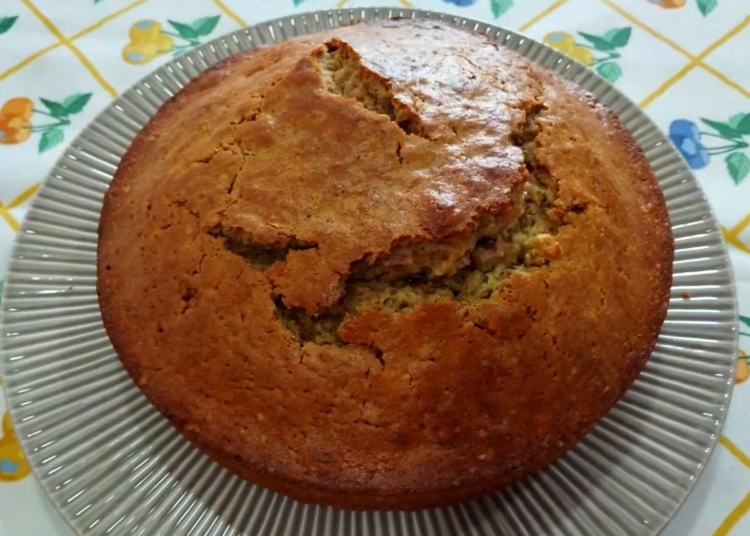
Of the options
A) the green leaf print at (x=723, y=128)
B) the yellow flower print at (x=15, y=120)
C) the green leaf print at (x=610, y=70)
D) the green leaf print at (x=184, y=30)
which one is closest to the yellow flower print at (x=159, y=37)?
the green leaf print at (x=184, y=30)

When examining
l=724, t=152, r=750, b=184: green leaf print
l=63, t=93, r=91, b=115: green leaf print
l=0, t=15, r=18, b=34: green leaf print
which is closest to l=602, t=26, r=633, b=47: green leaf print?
l=724, t=152, r=750, b=184: green leaf print

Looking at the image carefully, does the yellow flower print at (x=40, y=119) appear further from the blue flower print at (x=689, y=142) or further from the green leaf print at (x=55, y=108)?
the blue flower print at (x=689, y=142)

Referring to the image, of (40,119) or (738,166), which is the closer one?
(738,166)

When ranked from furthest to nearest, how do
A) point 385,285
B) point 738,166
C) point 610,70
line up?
point 610,70 < point 738,166 < point 385,285

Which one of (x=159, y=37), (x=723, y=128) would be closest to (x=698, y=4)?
(x=723, y=128)

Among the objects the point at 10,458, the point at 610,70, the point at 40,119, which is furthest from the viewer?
the point at 610,70

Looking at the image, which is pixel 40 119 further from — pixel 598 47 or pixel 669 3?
pixel 669 3
